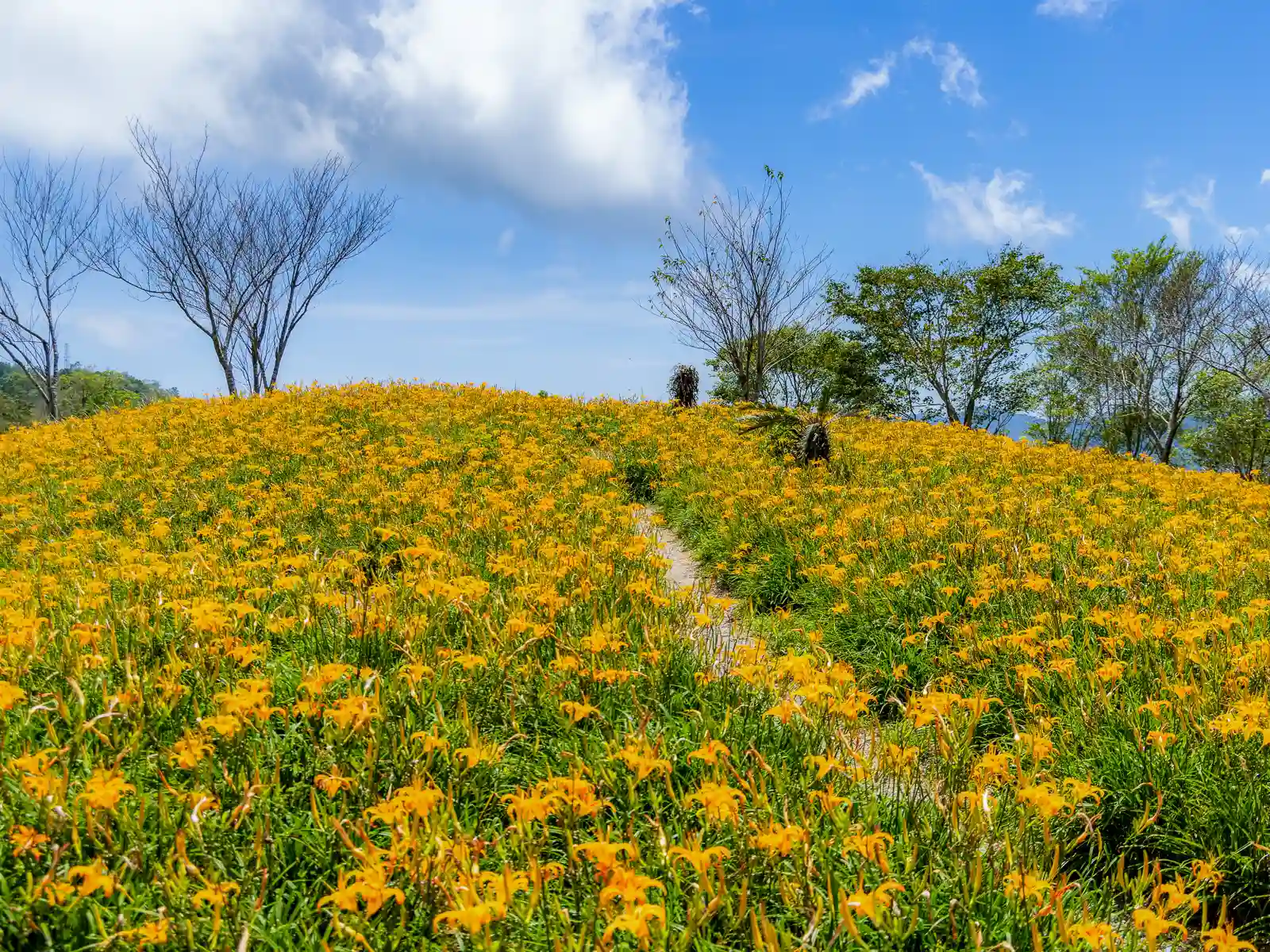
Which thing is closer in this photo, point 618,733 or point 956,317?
point 618,733

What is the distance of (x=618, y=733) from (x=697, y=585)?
309 centimetres

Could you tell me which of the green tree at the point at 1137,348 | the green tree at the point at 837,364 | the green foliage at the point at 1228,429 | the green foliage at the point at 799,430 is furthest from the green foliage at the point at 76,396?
the green foliage at the point at 1228,429

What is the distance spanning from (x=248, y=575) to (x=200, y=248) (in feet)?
87.7

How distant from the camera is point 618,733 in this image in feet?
10.2

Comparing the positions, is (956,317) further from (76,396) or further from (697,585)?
(76,396)

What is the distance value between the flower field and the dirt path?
0.43ft

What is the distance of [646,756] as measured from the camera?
7.86 feet

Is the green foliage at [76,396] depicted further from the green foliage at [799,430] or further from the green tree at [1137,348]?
the green tree at [1137,348]

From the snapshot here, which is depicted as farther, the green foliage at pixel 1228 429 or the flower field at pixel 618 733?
the green foliage at pixel 1228 429

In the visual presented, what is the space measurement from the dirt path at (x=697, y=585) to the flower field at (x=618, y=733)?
0.43ft

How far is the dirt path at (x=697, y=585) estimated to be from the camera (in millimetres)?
4027

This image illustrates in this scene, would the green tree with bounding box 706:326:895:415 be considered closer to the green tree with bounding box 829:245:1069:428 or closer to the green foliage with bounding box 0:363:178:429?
the green tree with bounding box 829:245:1069:428

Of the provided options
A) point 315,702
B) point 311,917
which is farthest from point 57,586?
point 311,917

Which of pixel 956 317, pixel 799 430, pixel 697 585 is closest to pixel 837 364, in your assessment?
pixel 956 317
